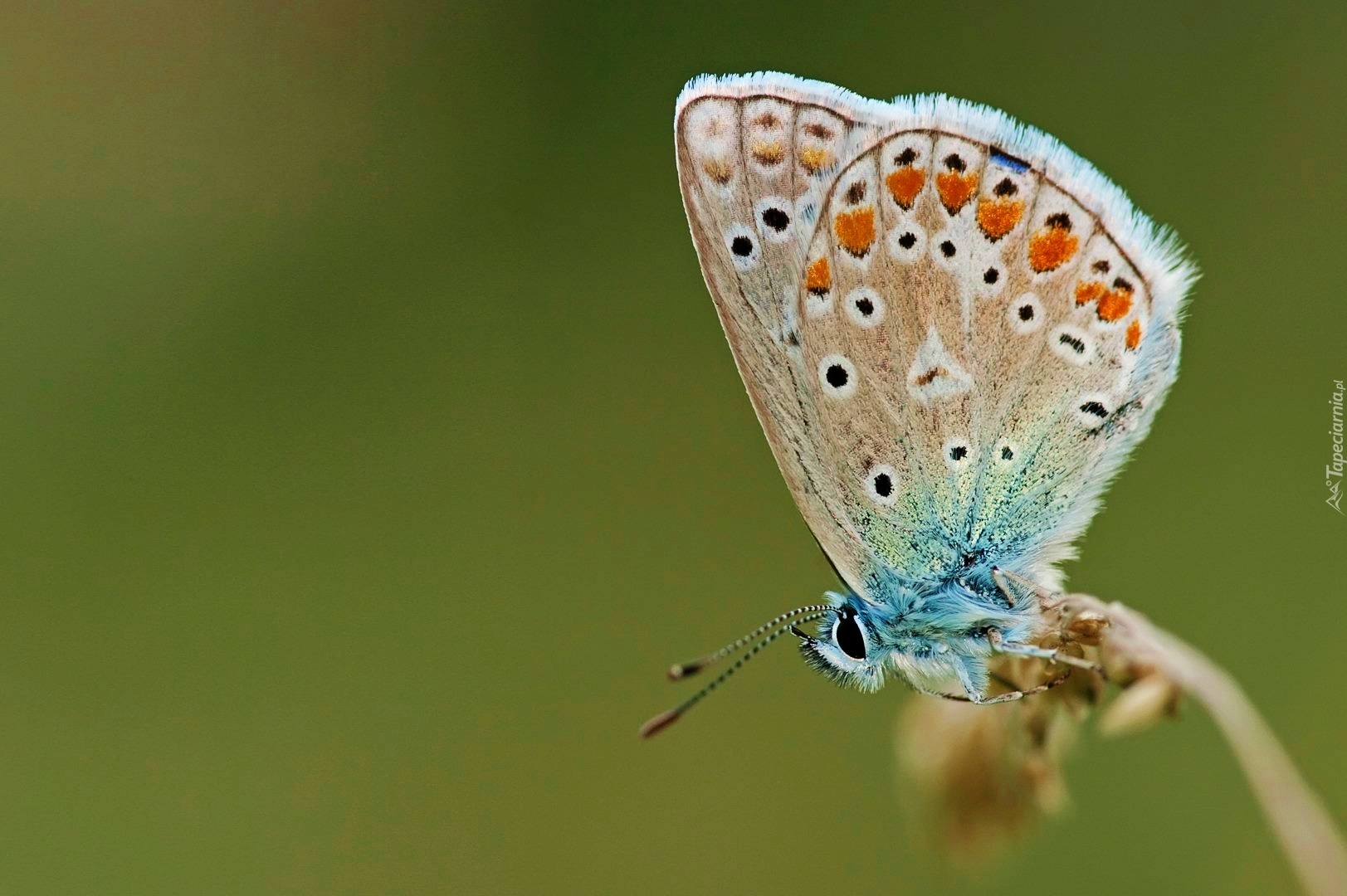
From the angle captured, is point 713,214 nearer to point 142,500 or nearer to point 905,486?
point 905,486

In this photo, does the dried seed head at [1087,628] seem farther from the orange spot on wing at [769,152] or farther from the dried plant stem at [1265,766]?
the orange spot on wing at [769,152]

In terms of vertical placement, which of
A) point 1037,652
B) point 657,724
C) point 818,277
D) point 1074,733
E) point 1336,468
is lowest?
point 1074,733

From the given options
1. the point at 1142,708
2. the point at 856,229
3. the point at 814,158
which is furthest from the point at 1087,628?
the point at 814,158

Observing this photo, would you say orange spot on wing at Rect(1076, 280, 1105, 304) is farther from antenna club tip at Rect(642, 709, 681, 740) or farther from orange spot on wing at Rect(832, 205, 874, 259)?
antenna club tip at Rect(642, 709, 681, 740)

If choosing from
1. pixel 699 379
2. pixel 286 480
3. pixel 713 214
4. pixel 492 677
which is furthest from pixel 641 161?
pixel 713 214

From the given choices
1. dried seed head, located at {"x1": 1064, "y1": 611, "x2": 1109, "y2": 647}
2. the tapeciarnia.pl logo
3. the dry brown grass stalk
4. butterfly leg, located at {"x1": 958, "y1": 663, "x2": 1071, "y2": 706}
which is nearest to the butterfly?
butterfly leg, located at {"x1": 958, "y1": 663, "x2": 1071, "y2": 706}

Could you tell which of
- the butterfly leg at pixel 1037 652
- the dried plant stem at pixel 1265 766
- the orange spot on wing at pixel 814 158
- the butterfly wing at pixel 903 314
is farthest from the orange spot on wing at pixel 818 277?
the dried plant stem at pixel 1265 766

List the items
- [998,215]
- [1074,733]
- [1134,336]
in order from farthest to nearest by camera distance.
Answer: [998,215] < [1134,336] < [1074,733]

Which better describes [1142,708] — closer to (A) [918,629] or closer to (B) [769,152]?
(A) [918,629]
